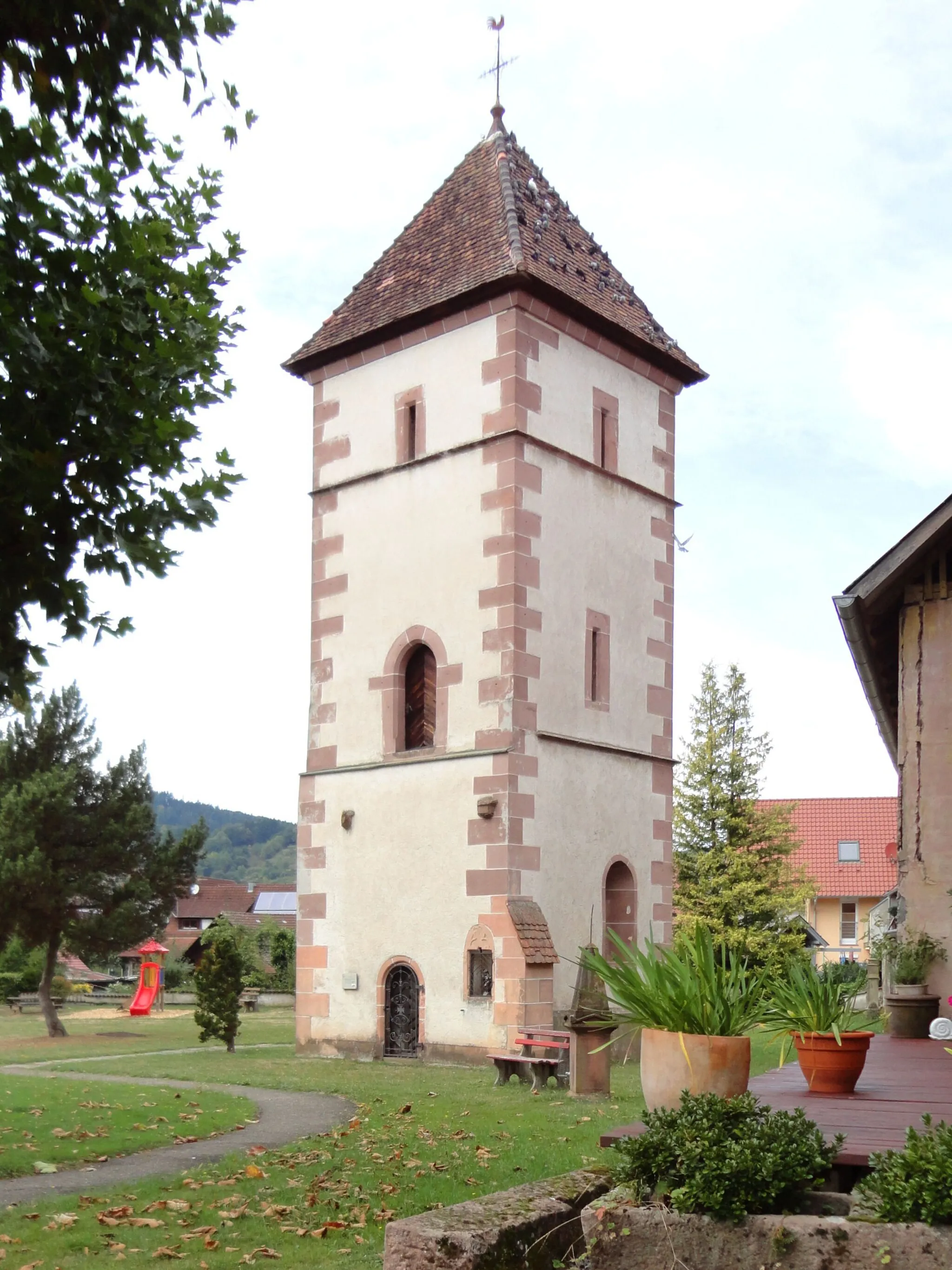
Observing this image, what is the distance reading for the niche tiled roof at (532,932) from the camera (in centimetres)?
2019

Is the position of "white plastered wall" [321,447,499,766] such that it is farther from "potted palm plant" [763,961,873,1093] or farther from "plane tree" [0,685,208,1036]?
"potted palm plant" [763,961,873,1093]

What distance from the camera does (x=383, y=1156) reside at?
36.2ft

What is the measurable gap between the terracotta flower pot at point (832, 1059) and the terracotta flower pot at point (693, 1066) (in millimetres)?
1279

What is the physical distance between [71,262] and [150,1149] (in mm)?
7558

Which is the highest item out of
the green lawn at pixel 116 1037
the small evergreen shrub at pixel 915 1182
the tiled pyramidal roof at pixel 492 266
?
the tiled pyramidal roof at pixel 492 266

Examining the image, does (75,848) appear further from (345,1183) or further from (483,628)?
(345,1183)

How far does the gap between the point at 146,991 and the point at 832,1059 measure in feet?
133

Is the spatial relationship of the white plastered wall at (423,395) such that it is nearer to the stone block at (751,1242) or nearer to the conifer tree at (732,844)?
the stone block at (751,1242)

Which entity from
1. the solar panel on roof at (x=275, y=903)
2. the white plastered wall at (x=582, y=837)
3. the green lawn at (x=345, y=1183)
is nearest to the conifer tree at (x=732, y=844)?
the white plastered wall at (x=582, y=837)

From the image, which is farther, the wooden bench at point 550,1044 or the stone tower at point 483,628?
the stone tower at point 483,628

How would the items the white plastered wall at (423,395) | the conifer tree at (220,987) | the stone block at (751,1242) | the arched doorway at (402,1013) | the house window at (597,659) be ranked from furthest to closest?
the conifer tree at (220,987) → the house window at (597,659) → the white plastered wall at (423,395) → the arched doorway at (402,1013) → the stone block at (751,1242)

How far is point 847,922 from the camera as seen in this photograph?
198 feet

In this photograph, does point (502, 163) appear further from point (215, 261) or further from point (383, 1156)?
point (383, 1156)

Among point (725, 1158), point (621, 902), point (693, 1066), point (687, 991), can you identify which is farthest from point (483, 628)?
point (725, 1158)
